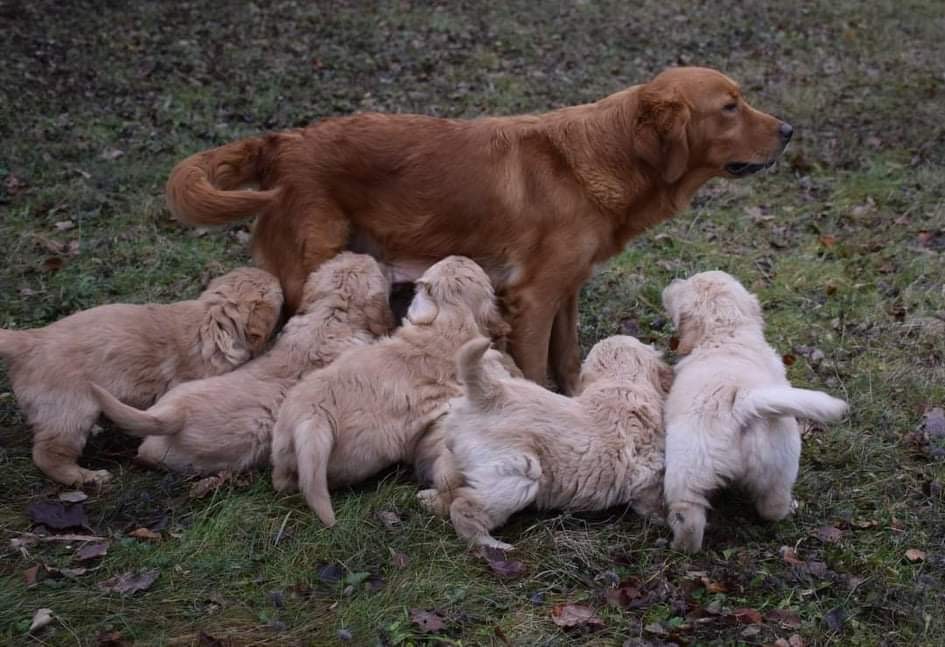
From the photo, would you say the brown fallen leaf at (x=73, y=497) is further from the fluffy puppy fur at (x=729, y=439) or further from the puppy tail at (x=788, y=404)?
the puppy tail at (x=788, y=404)

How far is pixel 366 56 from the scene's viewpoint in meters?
12.0

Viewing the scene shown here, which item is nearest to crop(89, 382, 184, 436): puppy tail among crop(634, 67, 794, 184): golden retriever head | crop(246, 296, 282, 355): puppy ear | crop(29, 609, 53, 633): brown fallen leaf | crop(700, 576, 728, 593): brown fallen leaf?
crop(246, 296, 282, 355): puppy ear

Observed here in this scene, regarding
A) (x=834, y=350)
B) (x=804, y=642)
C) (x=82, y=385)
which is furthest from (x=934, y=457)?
(x=82, y=385)

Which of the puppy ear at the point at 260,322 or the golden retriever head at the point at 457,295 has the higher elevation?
the golden retriever head at the point at 457,295

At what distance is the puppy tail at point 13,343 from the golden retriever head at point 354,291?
1.36 metres

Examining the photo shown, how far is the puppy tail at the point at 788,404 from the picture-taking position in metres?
3.78

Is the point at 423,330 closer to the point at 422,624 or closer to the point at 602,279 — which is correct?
the point at 422,624

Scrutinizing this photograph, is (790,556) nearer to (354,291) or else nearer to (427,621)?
(427,621)

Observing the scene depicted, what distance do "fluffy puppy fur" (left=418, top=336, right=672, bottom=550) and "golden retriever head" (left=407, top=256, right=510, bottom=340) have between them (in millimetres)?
613

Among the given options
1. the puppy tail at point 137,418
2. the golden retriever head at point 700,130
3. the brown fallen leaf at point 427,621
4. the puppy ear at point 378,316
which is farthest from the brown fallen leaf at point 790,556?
the puppy tail at point 137,418

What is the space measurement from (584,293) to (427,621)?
3710 millimetres

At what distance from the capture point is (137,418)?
4.35m

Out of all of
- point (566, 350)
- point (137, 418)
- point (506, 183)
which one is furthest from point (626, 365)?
point (137, 418)

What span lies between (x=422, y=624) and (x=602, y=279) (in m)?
3.99
